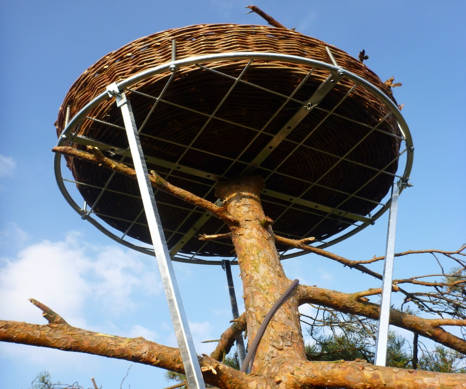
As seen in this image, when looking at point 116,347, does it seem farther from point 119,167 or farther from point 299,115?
point 299,115

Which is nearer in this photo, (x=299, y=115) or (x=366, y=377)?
(x=366, y=377)

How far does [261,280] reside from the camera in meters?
1.98

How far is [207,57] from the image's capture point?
1775 mm

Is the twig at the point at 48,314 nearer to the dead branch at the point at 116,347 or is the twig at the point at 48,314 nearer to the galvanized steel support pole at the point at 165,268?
the dead branch at the point at 116,347

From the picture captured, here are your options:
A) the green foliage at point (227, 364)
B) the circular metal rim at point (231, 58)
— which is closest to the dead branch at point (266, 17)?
the circular metal rim at point (231, 58)

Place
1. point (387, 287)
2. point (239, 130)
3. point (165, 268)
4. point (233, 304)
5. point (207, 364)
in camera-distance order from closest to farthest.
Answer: point (207, 364) < point (165, 268) < point (387, 287) < point (239, 130) < point (233, 304)

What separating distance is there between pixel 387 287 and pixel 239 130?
→ 2.90ft

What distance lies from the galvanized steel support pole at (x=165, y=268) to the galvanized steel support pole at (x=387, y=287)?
2.48 feet

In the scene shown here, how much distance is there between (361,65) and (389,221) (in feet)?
2.19

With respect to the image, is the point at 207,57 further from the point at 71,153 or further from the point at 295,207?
the point at 295,207

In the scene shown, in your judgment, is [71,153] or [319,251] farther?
[319,251]

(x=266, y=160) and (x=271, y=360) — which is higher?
(x=266, y=160)

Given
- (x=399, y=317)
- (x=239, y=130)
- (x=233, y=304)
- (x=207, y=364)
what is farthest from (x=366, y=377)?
(x=233, y=304)

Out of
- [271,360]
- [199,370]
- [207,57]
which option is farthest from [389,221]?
[199,370]
